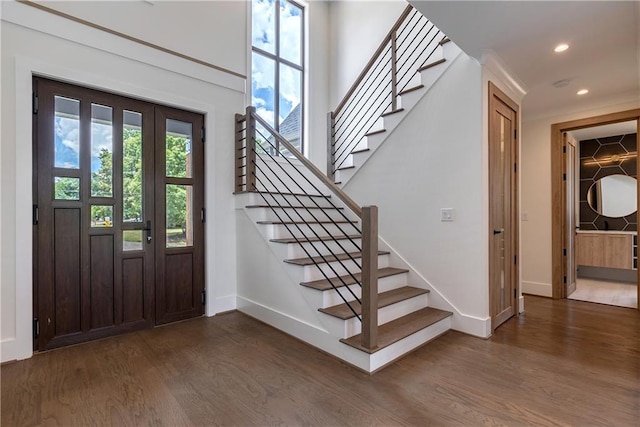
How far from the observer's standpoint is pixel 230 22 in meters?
3.83

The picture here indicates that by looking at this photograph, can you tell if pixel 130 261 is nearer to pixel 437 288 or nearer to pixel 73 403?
pixel 73 403

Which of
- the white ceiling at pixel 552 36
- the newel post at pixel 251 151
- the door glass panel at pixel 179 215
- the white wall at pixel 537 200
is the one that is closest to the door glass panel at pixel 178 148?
the door glass panel at pixel 179 215

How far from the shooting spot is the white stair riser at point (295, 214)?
3326mm

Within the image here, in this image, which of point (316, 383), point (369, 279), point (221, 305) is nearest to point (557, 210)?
point (369, 279)

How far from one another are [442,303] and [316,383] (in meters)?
1.64

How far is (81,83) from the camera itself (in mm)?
2688

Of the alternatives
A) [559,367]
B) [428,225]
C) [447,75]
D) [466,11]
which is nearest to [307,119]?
[447,75]

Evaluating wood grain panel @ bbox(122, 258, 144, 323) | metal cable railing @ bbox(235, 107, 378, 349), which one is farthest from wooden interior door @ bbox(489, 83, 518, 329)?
wood grain panel @ bbox(122, 258, 144, 323)

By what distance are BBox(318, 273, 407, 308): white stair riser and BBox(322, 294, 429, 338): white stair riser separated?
138 mm

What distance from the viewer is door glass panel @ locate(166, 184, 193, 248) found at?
128 inches

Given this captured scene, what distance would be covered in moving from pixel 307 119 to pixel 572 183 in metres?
4.12

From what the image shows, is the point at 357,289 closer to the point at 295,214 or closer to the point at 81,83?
the point at 295,214

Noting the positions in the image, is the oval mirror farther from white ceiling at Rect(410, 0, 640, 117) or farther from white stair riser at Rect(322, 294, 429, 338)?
white stair riser at Rect(322, 294, 429, 338)

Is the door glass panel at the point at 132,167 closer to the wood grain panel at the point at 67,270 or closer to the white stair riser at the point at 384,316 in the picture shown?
the wood grain panel at the point at 67,270
